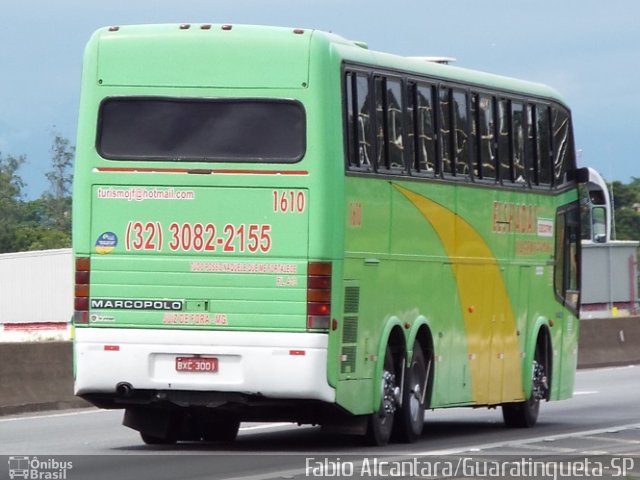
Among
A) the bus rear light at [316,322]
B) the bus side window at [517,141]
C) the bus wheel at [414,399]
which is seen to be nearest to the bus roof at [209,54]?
the bus rear light at [316,322]

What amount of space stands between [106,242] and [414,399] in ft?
12.3

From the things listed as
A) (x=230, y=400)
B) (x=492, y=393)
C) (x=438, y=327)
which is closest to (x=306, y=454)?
(x=230, y=400)

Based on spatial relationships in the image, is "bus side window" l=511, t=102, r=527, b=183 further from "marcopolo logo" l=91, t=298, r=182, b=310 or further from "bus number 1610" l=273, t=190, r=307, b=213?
"marcopolo logo" l=91, t=298, r=182, b=310

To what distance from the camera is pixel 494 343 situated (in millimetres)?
20703

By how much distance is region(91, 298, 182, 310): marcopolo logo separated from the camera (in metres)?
16.2

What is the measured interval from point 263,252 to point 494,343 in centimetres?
539

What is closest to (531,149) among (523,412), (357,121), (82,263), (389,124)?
(523,412)

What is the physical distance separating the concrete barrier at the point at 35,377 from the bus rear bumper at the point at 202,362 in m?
6.44

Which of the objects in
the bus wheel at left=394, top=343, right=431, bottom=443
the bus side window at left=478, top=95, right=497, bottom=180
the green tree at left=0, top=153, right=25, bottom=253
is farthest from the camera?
the green tree at left=0, top=153, right=25, bottom=253

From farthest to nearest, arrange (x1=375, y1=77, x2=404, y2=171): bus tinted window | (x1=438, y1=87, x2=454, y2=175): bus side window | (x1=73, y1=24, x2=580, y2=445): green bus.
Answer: (x1=438, y1=87, x2=454, y2=175): bus side window
(x1=375, y1=77, x2=404, y2=171): bus tinted window
(x1=73, y1=24, x2=580, y2=445): green bus

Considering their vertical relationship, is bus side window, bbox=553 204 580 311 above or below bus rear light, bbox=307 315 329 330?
above

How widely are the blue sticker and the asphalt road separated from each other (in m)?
1.85

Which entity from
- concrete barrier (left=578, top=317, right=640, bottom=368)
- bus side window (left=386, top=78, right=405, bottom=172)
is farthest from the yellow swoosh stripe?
concrete barrier (left=578, top=317, right=640, bottom=368)

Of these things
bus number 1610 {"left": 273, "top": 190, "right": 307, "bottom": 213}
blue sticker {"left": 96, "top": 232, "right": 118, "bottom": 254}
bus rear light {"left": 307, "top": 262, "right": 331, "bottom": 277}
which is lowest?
bus rear light {"left": 307, "top": 262, "right": 331, "bottom": 277}
